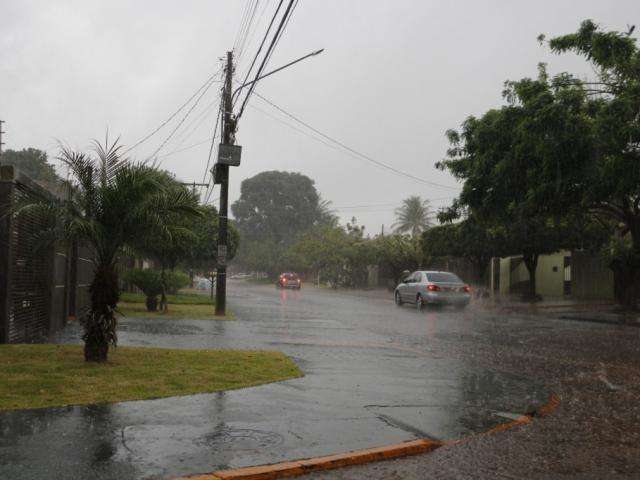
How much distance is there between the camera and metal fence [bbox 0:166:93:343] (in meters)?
10.4

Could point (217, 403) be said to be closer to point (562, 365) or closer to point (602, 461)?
point (602, 461)

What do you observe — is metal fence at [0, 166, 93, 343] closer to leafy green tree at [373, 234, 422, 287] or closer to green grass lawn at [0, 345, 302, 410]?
green grass lawn at [0, 345, 302, 410]

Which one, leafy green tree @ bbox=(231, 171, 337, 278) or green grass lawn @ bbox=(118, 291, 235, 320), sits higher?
leafy green tree @ bbox=(231, 171, 337, 278)

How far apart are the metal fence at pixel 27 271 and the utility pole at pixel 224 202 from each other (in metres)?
5.54

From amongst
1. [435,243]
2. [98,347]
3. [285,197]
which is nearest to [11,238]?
[98,347]

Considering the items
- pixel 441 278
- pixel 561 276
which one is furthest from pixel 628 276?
pixel 561 276

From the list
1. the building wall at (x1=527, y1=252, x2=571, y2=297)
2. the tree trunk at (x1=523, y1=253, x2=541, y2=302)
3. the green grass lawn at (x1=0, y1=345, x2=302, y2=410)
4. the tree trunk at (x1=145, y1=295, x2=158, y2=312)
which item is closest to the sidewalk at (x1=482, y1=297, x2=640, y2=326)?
the tree trunk at (x1=523, y1=253, x2=541, y2=302)

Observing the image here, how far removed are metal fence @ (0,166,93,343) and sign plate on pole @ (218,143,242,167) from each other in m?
5.99

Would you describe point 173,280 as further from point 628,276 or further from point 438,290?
point 628,276

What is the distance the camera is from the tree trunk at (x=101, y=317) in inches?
368

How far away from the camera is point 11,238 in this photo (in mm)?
10547

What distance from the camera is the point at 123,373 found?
8.63 metres

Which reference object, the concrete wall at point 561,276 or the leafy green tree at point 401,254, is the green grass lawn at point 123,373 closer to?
the concrete wall at point 561,276

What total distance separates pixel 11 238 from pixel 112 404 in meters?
4.88
